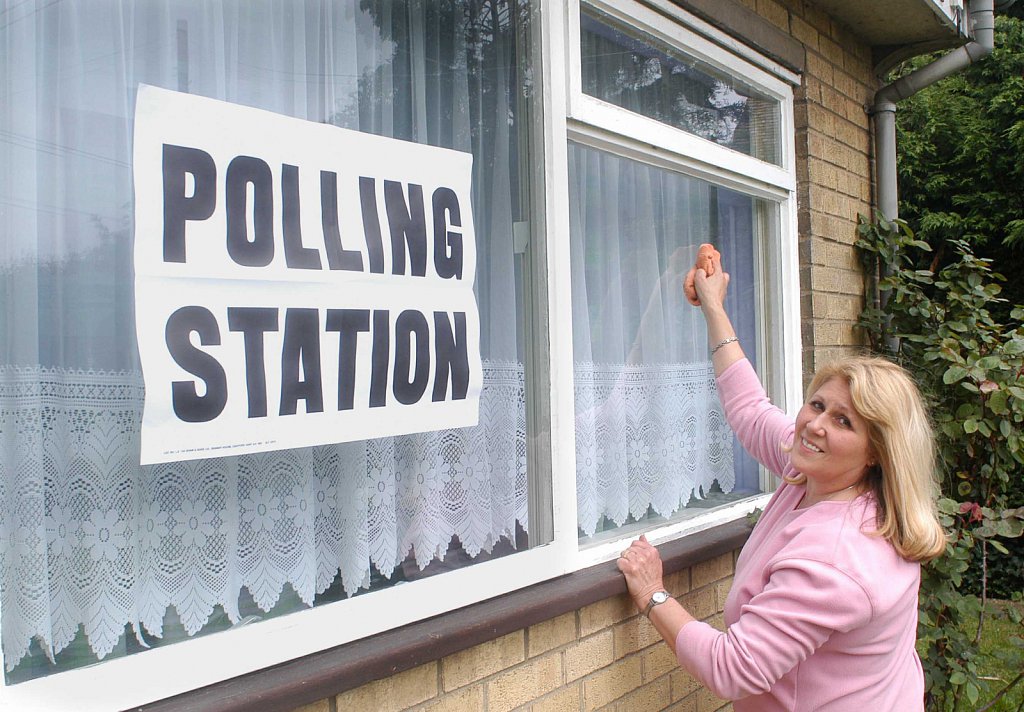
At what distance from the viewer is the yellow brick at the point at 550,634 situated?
230 cm

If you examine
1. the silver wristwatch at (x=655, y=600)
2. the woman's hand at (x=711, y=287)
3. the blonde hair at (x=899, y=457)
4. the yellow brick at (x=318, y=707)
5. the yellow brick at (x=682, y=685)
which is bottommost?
the yellow brick at (x=682, y=685)

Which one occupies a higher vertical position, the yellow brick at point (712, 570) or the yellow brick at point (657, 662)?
the yellow brick at point (712, 570)

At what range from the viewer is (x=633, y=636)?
104 inches

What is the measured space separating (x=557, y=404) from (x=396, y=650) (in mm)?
827

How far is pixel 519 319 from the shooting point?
2.45m

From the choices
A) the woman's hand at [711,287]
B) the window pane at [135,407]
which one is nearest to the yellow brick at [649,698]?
the window pane at [135,407]

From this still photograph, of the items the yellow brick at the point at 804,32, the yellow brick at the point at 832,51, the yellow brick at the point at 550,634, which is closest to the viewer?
the yellow brick at the point at 550,634

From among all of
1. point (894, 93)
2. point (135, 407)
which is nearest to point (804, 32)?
point (894, 93)

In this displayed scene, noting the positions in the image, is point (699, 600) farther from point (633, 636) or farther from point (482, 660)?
point (482, 660)

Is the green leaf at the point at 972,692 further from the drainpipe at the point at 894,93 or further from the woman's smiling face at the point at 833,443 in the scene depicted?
the drainpipe at the point at 894,93

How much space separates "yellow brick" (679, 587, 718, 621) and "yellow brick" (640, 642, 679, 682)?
168mm

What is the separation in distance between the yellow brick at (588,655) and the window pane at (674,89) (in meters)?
1.60

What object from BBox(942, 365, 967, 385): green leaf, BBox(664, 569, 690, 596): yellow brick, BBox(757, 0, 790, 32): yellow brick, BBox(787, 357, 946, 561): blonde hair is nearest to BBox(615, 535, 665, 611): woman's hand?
BBox(664, 569, 690, 596): yellow brick

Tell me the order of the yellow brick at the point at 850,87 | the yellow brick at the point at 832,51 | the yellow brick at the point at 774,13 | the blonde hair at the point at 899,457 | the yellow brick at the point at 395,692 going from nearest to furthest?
the yellow brick at the point at 395,692
the blonde hair at the point at 899,457
the yellow brick at the point at 774,13
the yellow brick at the point at 832,51
the yellow brick at the point at 850,87
